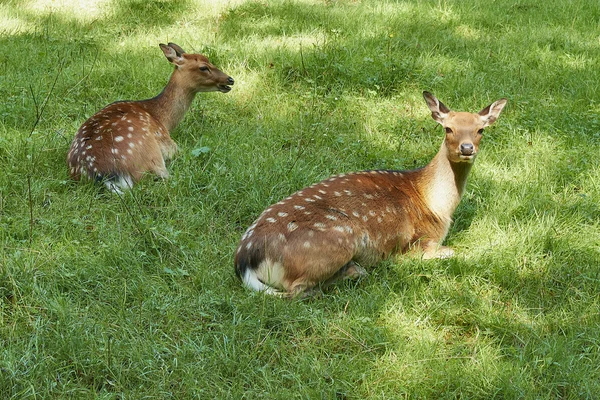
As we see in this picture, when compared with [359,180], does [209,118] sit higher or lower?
lower

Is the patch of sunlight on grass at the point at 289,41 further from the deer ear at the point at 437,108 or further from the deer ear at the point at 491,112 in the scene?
the deer ear at the point at 491,112

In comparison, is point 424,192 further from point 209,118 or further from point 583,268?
point 209,118

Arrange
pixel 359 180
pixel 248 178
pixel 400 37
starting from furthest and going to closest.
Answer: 1. pixel 400 37
2. pixel 248 178
3. pixel 359 180

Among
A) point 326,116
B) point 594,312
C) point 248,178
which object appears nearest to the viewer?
point 594,312

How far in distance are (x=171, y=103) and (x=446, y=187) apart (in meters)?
2.60

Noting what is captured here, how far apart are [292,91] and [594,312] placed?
362cm

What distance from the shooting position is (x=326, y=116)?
637cm

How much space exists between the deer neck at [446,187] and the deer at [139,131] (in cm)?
191

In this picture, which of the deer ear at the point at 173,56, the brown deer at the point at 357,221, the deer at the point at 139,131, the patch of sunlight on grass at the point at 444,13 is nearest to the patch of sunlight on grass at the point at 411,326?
the brown deer at the point at 357,221

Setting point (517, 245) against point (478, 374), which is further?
point (517, 245)

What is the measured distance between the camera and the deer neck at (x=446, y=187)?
4852mm

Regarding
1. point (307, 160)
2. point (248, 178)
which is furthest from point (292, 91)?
point (248, 178)

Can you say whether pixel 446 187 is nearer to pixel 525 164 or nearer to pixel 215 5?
pixel 525 164

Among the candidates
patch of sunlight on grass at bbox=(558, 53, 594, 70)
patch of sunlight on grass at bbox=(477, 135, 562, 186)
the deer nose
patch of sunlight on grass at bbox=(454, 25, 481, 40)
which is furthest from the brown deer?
patch of sunlight on grass at bbox=(454, 25, 481, 40)
